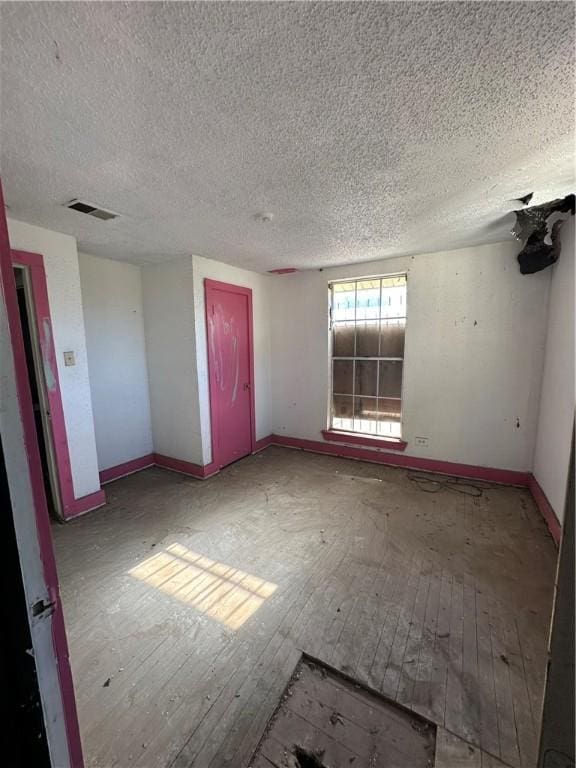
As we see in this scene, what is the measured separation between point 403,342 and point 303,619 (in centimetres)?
293

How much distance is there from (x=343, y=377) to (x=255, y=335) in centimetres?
131

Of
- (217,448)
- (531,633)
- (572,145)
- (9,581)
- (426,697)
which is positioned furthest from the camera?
(217,448)

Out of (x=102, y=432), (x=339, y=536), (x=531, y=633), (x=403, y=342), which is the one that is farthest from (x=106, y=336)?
(x=531, y=633)

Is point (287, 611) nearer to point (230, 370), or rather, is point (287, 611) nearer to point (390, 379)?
point (230, 370)

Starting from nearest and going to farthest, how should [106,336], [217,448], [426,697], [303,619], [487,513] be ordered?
[426,697]
[303,619]
[487,513]
[106,336]
[217,448]

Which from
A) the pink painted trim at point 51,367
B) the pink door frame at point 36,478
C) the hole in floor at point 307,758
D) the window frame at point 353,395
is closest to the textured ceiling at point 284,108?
the pink painted trim at point 51,367

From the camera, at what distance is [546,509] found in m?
2.63

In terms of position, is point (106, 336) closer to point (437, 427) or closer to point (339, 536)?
point (339, 536)

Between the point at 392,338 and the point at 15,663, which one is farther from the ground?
the point at 392,338

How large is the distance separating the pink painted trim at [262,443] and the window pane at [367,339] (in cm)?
179

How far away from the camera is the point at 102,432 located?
3.43 metres

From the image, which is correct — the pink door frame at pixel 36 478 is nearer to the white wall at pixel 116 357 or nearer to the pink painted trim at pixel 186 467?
the pink painted trim at pixel 186 467

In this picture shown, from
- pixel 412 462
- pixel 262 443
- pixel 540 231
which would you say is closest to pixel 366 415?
pixel 412 462

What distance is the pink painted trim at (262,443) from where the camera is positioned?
4387 mm
